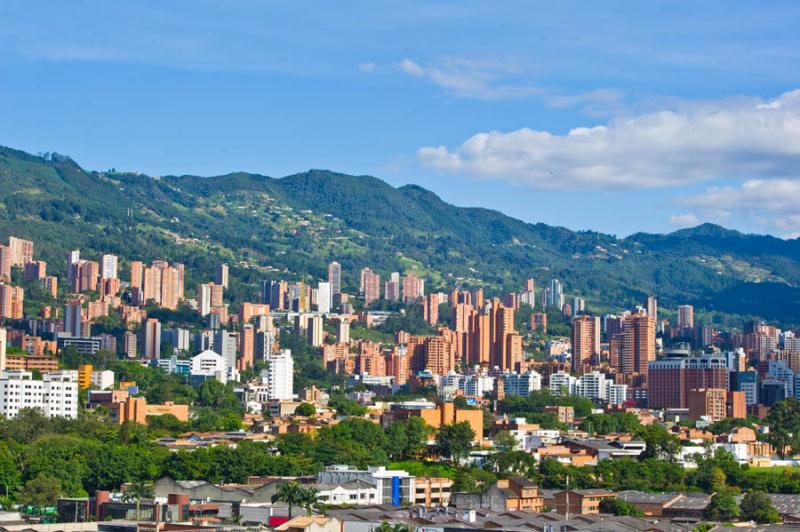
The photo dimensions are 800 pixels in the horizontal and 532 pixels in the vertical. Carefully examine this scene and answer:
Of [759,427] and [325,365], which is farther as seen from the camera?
[325,365]

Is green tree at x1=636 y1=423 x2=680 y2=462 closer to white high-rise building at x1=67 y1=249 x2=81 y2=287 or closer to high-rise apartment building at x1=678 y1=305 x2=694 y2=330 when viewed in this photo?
white high-rise building at x1=67 y1=249 x2=81 y2=287

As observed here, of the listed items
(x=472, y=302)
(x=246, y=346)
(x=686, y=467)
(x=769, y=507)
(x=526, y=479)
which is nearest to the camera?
(x=769, y=507)

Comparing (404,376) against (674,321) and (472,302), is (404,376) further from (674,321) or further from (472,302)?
(674,321)

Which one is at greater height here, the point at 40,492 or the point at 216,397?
the point at 216,397

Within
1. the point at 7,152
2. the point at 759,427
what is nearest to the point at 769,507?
the point at 759,427

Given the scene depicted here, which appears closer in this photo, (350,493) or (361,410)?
(350,493)

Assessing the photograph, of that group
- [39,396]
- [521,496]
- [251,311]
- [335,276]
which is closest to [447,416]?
[39,396]

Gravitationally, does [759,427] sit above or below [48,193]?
below

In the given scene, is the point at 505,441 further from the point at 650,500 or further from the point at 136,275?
the point at 136,275
